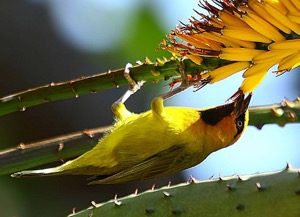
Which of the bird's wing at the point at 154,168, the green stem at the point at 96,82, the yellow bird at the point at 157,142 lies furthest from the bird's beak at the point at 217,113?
the green stem at the point at 96,82

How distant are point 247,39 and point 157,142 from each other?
109cm

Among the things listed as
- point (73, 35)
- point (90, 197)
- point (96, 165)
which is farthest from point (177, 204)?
point (73, 35)

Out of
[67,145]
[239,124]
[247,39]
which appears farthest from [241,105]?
[247,39]

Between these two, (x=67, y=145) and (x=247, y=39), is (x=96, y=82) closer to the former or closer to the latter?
(x=67, y=145)

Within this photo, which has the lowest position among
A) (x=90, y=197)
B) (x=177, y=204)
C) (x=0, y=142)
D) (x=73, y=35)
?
(x=177, y=204)

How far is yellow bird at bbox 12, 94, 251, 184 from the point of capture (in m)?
2.97

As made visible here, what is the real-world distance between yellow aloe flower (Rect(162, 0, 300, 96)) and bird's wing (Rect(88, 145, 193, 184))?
90cm

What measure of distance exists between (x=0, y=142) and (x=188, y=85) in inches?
122

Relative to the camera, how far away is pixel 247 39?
6.69ft

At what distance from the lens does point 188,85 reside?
2184mm

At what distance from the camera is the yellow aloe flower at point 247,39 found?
1.99 m

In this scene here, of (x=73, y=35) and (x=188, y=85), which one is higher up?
(x=73, y=35)

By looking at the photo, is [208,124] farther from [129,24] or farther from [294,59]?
[129,24]

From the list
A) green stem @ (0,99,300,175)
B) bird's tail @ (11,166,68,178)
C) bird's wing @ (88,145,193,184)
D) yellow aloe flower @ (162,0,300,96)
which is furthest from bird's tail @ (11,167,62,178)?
yellow aloe flower @ (162,0,300,96)
